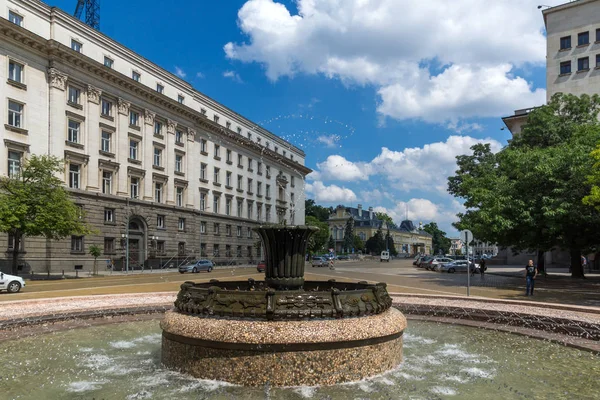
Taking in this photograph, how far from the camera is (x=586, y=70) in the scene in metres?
56.2

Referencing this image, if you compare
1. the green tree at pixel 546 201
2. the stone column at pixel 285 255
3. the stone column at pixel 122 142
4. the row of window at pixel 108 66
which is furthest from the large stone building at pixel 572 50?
the stone column at pixel 285 255

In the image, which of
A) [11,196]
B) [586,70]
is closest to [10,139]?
[11,196]

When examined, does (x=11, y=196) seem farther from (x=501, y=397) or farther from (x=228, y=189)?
(x=228, y=189)

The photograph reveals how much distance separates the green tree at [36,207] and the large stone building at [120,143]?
5.16 meters

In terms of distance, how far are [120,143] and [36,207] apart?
1859 centimetres

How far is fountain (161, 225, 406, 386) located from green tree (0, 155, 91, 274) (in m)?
28.2

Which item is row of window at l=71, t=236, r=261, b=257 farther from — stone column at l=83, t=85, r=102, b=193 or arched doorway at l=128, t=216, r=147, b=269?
stone column at l=83, t=85, r=102, b=193

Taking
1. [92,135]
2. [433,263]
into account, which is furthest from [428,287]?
[92,135]

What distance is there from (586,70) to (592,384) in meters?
59.7

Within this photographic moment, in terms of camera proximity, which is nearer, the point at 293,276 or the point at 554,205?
the point at 293,276

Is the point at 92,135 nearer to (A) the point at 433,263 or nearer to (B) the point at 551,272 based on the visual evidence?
(A) the point at 433,263

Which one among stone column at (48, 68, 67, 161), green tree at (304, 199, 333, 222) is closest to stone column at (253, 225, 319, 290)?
stone column at (48, 68, 67, 161)

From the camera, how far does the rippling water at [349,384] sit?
263 inches

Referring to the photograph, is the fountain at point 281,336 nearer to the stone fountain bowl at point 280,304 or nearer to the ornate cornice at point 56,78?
the stone fountain bowl at point 280,304
